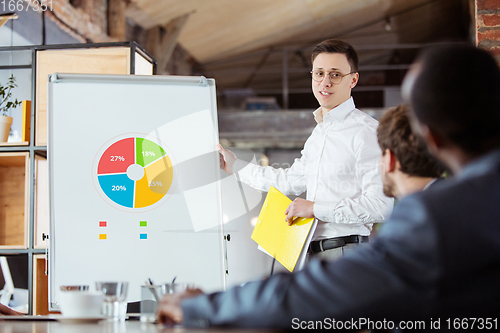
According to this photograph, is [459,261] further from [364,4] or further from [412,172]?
[364,4]

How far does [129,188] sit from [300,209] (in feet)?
2.14

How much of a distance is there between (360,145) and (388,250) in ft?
3.82

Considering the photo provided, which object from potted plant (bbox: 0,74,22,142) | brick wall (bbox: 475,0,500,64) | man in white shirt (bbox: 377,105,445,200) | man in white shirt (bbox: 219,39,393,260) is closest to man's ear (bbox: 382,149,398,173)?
man in white shirt (bbox: 377,105,445,200)

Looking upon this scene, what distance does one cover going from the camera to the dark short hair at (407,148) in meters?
0.99

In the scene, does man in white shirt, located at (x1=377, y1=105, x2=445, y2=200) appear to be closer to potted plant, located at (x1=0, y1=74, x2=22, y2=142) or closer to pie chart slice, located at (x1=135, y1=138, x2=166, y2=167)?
pie chart slice, located at (x1=135, y1=138, x2=166, y2=167)

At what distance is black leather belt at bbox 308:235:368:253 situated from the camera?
1.69 m

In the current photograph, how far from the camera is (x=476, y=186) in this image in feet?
1.97

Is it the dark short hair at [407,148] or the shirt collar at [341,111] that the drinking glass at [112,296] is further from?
the shirt collar at [341,111]

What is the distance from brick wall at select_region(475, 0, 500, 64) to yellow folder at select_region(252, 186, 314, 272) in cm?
124

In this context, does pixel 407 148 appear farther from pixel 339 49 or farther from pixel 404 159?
pixel 339 49

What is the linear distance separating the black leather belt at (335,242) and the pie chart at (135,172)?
61cm

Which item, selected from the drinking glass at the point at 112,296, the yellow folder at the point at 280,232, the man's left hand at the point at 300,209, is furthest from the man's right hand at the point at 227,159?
the drinking glass at the point at 112,296

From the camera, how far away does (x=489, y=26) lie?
217cm

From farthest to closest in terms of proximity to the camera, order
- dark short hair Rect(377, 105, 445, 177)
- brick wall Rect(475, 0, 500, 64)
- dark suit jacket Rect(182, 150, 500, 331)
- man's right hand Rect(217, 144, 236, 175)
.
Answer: brick wall Rect(475, 0, 500, 64), man's right hand Rect(217, 144, 236, 175), dark short hair Rect(377, 105, 445, 177), dark suit jacket Rect(182, 150, 500, 331)
